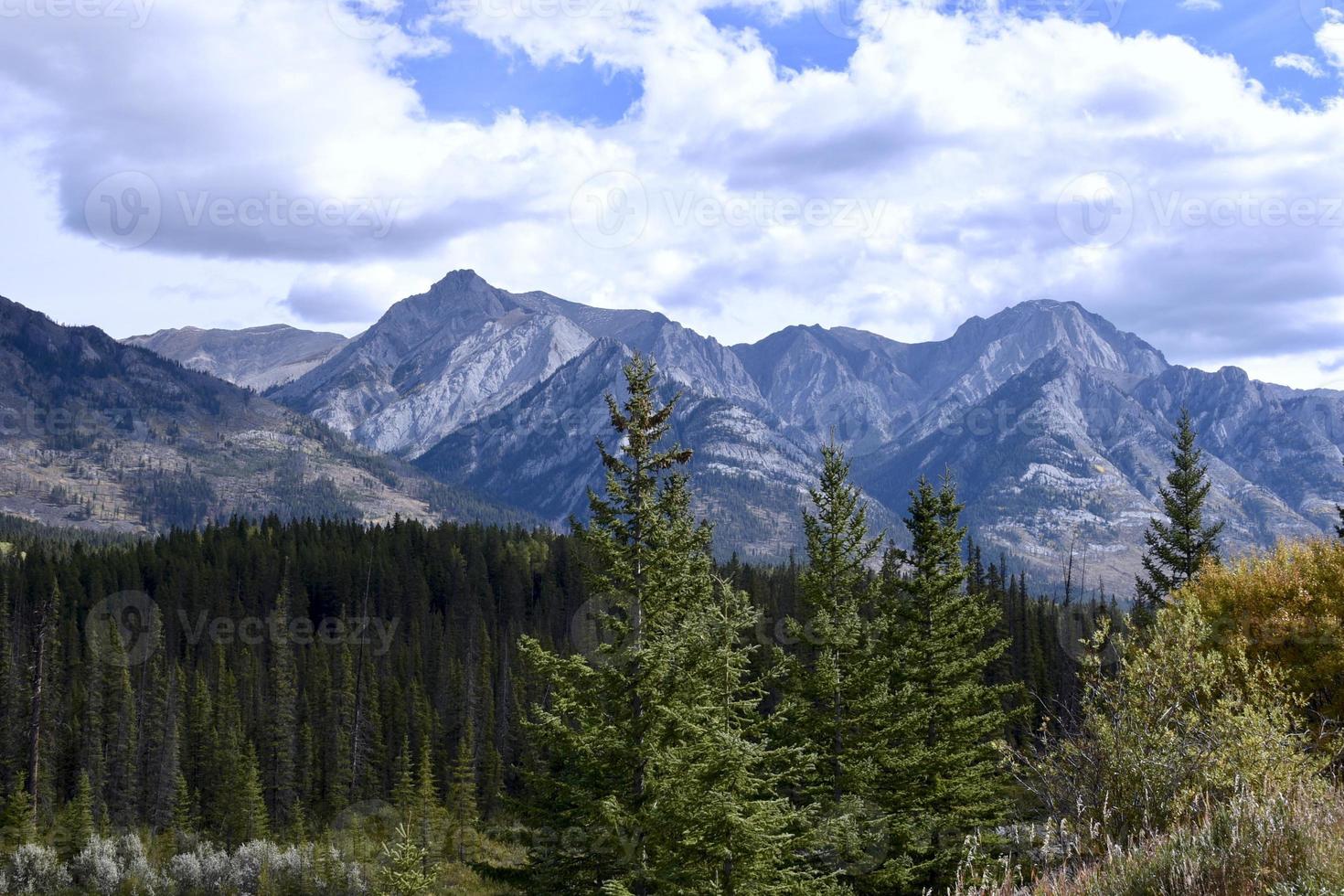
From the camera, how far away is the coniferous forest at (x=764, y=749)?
52.9ft

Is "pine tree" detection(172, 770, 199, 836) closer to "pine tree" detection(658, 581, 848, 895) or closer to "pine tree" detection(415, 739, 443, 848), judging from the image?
"pine tree" detection(415, 739, 443, 848)

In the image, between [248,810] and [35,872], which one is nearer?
[35,872]

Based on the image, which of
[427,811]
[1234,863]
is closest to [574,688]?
[1234,863]

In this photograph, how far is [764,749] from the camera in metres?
28.4

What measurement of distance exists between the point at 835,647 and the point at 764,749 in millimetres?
6005

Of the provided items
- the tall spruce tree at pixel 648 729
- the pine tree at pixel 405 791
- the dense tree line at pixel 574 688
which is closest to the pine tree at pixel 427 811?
the dense tree line at pixel 574 688

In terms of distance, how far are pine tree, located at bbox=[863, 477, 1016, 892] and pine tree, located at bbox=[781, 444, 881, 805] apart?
A: 1238 millimetres

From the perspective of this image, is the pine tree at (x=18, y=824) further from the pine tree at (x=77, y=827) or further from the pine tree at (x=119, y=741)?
the pine tree at (x=119, y=741)

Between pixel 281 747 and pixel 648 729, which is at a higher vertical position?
pixel 648 729

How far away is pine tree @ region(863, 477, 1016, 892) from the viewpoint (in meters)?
32.4

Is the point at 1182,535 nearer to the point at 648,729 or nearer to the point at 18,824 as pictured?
the point at 648,729

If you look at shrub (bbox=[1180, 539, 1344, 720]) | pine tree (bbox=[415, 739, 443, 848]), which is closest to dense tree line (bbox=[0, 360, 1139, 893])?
pine tree (bbox=[415, 739, 443, 848])

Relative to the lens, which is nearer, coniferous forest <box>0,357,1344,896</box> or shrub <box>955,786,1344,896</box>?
shrub <box>955,786,1344,896</box>

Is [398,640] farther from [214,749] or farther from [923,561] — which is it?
[923,561]
